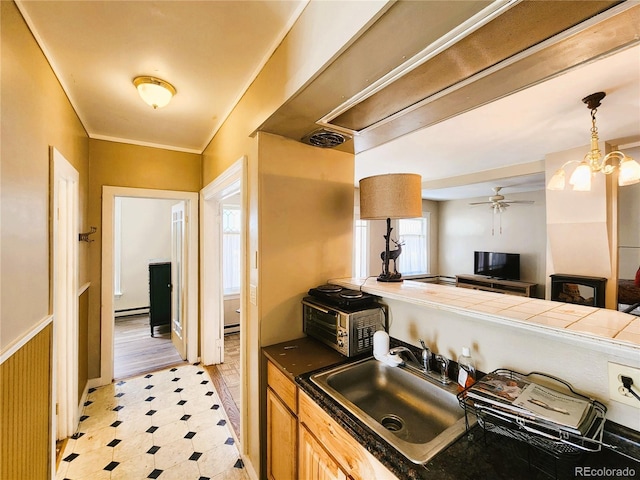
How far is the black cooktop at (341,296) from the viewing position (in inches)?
63.4

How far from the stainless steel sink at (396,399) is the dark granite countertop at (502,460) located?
0.06m

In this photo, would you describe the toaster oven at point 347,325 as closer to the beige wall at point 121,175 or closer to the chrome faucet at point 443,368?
the chrome faucet at point 443,368

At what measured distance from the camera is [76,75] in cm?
183

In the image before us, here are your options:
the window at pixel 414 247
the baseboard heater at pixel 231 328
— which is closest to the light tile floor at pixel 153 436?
the baseboard heater at pixel 231 328

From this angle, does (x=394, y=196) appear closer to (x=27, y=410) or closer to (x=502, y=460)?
(x=502, y=460)

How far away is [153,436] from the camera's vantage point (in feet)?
7.20

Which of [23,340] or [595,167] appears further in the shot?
[595,167]

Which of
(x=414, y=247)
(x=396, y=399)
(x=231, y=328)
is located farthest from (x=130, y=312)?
(x=414, y=247)

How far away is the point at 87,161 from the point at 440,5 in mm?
3353

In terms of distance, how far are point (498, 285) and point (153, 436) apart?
20.4 ft

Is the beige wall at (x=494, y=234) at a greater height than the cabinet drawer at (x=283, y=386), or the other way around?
the beige wall at (x=494, y=234)

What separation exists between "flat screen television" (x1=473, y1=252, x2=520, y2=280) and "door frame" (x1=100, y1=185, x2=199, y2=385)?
5964 mm

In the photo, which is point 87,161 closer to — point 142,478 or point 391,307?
point 142,478

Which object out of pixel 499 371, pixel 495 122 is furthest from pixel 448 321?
pixel 495 122
